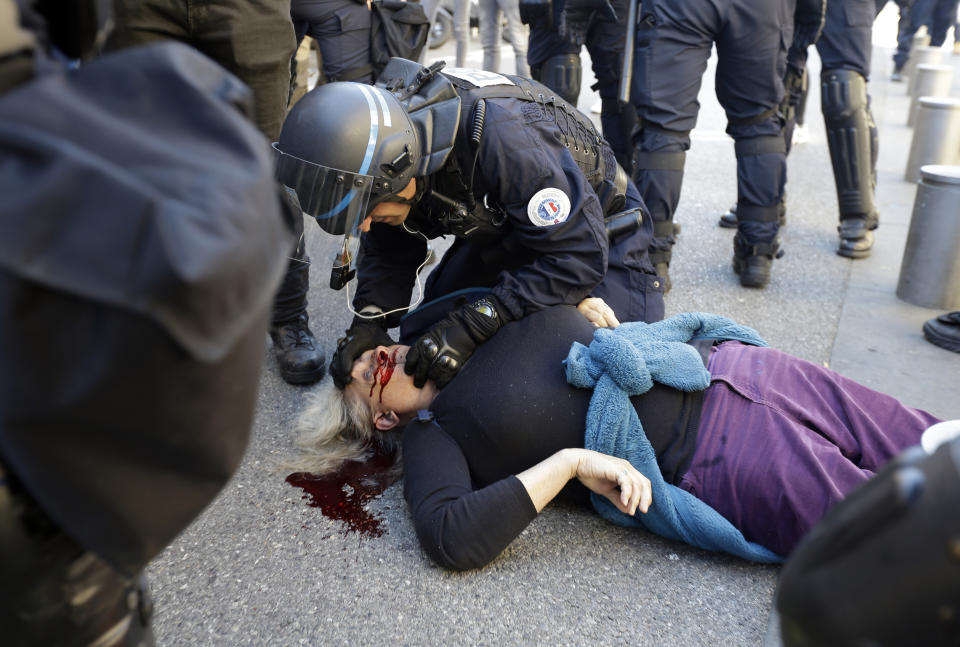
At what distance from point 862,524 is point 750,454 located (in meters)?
1.22

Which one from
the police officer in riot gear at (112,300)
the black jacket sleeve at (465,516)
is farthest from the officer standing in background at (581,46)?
the police officer in riot gear at (112,300)

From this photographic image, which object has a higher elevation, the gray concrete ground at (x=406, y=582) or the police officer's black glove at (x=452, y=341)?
the police officer's black glove at (x=452, y=341)

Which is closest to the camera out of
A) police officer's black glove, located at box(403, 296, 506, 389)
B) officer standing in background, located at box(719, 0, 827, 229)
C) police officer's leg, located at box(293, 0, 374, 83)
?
police officer's black glove, located at box(403, 296, 506, 389)

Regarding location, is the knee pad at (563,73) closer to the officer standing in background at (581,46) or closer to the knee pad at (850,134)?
the officer standing in background at (581,46)

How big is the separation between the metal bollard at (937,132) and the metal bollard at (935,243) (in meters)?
2.07

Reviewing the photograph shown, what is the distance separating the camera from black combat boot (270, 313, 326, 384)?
299cm

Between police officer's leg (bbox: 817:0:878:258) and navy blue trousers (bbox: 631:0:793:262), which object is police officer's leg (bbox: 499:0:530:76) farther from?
navy blue trousers (bbox: 631:0:793:262)

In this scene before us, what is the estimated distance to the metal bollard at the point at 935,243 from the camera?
3596mm

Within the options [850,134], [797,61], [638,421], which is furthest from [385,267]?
[797,61]

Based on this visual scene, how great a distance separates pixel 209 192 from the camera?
29.7 inches

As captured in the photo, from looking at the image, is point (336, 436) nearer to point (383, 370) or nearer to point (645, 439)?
point (383, 370)

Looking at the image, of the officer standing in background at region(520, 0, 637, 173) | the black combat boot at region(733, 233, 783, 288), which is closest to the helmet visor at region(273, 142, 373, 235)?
the black combat boot at region(733, 233, 783, 288)

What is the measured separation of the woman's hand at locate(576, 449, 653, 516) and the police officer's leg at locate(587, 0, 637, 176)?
8.84 ft

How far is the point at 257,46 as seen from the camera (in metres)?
2.64
